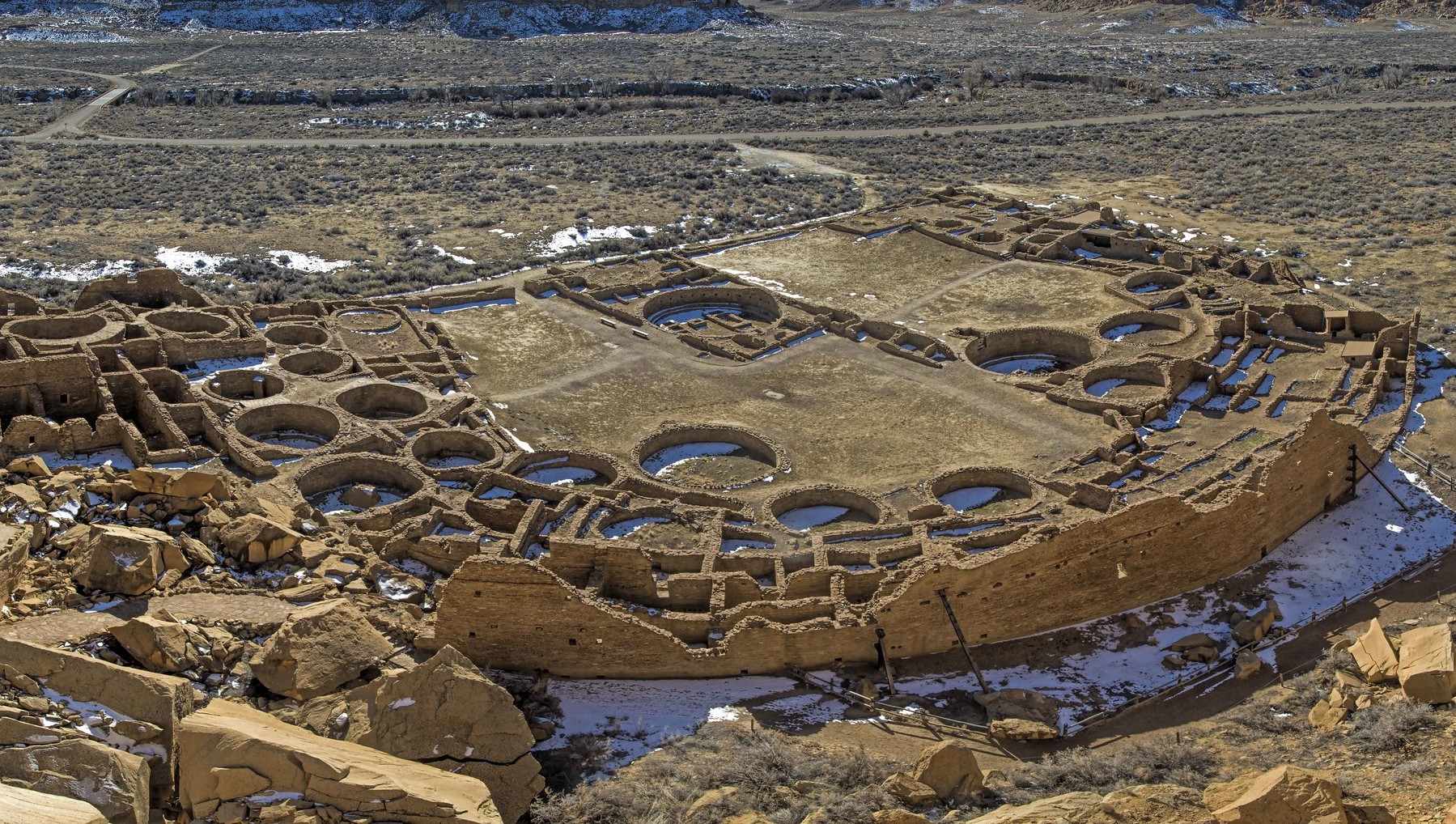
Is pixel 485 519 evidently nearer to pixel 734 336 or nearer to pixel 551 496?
pixel 551 496

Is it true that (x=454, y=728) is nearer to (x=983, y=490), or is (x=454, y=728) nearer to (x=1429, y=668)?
(x=1429, y=668)

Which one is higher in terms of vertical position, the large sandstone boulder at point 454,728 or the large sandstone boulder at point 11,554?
the large sandstone boulder at point 11,554

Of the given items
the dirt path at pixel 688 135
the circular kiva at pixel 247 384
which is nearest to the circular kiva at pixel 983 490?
the circular kiva at pixel 247 384

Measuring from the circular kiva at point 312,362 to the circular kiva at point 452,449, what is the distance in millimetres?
5452

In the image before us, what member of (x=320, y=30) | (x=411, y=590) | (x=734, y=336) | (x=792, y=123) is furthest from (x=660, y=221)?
(x=320, y=30)

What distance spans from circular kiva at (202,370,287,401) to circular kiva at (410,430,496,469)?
495cm

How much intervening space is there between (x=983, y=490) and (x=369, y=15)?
9686cm

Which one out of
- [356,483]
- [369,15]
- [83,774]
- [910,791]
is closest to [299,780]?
[83,774]

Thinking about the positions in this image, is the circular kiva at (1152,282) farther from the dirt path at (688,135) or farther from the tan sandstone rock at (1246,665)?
the dirt path at (688,135)

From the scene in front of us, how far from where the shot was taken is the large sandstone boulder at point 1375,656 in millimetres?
21781

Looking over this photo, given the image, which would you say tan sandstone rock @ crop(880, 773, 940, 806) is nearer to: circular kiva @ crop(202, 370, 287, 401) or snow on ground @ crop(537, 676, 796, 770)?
snow on ground @ crop(537, 676, 796, 770)

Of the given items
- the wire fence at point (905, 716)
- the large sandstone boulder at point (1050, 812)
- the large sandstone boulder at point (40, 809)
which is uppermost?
the large sandstone boulder at point (40, 809)

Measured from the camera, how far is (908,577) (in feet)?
82.0

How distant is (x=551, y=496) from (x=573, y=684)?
7084 millimetres
